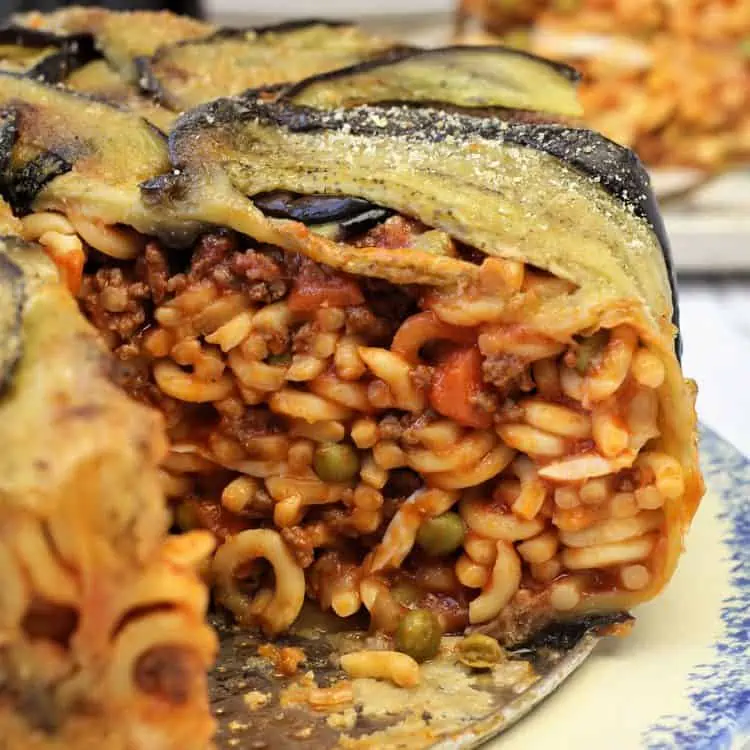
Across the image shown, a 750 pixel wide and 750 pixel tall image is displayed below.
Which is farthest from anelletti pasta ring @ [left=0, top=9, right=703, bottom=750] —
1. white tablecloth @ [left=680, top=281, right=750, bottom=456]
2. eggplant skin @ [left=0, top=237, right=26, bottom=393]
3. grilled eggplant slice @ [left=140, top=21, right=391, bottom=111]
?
white tablecloth @ [left=680, top=281, right=750, bottom=456]

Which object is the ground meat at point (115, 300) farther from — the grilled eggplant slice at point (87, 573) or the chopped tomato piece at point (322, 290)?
the grilled eggplant slice at point (87, 573)

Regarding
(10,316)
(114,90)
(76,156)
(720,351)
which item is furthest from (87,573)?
(720,351)

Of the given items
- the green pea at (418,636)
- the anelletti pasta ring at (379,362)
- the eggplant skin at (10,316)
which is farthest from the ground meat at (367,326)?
the eggplant skin at (10,316)

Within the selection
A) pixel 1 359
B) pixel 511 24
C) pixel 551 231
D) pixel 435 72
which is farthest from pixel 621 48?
pixel 1 359

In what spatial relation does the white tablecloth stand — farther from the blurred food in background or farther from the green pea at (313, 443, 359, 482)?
the green pea at (313, 443, 359, 482)

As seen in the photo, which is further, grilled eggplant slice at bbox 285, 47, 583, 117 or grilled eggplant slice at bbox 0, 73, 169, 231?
grilled eggplant slice at bbox 285, 47, 583, 117

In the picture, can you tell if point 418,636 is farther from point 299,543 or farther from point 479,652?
point 299,543
